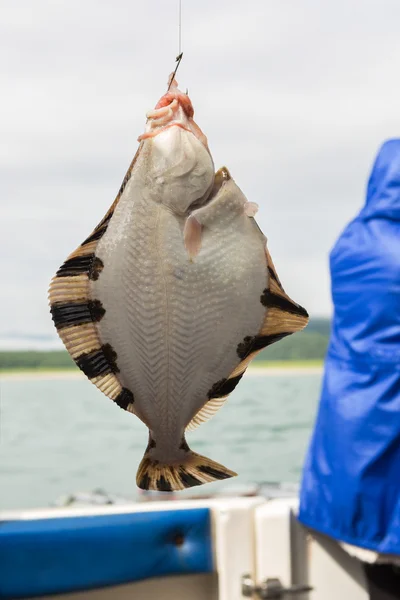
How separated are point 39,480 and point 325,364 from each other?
32733mm

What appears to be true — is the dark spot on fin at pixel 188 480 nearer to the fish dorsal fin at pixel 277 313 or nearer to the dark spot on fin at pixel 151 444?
the dark spot on fin at pixel 151 444

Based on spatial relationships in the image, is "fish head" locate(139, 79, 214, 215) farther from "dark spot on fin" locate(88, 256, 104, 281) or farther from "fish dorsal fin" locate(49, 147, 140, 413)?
"dark spot on fin" locate(88, 256, 104, 281)

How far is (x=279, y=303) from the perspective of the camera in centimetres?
266

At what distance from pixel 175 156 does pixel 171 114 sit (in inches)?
4.9

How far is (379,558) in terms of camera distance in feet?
9.00

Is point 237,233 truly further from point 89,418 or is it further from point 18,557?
point 89,418

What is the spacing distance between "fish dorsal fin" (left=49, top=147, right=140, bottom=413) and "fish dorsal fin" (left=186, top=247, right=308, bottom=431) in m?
0.30

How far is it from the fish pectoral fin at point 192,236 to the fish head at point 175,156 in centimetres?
8

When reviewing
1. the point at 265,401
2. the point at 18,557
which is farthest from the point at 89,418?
the point at 18,557

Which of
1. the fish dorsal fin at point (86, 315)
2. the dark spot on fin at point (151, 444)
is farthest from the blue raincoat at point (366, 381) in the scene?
the fish dorsal fin at point (86, 315)

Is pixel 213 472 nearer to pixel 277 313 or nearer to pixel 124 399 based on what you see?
pixel 124 399

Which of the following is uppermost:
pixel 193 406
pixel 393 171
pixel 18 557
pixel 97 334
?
pixel 393 171

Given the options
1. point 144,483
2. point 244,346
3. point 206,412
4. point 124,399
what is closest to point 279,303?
point 244,346

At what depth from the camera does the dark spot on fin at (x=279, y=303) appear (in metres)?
2.62
